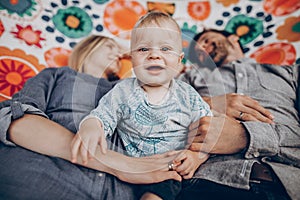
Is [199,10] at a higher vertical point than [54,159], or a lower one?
higher

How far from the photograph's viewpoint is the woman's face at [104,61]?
2.97 ft

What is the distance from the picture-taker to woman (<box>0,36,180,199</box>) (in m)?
0.57

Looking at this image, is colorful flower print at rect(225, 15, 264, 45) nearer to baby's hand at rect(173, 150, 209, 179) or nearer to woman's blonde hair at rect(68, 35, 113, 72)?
woman's blonde hair at rect(68, 35, 113, 72)

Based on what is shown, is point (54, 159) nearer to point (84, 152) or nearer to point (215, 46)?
point (84, 152)

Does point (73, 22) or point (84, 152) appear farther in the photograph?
point (73, 22)

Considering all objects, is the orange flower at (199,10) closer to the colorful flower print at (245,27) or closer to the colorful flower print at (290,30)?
the colorful flower print at (245,27)

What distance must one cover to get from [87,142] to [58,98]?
24 centimetres

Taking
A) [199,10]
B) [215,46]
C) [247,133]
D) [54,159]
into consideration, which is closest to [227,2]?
[199,10]

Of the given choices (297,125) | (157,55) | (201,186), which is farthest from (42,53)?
(297,125)

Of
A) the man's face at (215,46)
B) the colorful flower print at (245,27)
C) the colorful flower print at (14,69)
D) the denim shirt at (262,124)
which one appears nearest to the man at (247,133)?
the denim shirt at (262,124)

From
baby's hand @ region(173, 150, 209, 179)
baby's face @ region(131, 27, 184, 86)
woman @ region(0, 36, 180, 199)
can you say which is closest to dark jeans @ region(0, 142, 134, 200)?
woman @ region(0, 36, 180, 199)

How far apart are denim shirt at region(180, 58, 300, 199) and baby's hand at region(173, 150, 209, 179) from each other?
0.02 m

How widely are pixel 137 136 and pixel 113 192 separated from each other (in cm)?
12

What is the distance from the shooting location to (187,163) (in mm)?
639
